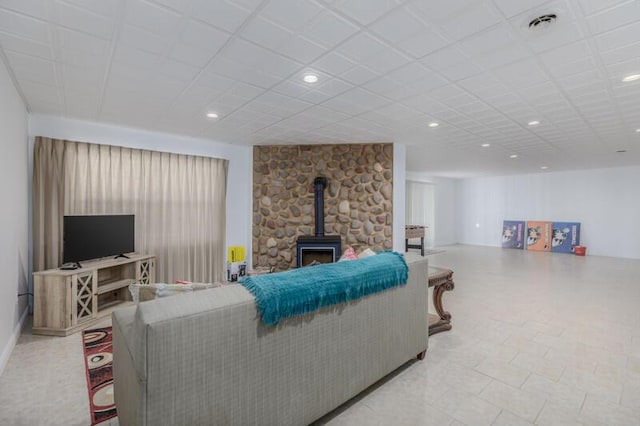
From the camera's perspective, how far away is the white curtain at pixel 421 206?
9.48 meters

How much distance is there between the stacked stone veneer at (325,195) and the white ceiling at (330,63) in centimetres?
108

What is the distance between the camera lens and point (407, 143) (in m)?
5.25

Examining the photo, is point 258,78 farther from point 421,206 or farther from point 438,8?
point 421,206

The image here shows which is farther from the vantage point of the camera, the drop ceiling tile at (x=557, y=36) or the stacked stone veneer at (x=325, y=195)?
the stacked stone veneer at (x=325, y=195)

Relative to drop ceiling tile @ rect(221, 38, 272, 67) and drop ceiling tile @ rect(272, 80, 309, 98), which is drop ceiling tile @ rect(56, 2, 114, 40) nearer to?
drop ceiling tile @ rect(221, 38, 272, 67)

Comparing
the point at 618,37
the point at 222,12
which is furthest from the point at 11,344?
the point at 618,37

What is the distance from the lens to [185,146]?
194 inches

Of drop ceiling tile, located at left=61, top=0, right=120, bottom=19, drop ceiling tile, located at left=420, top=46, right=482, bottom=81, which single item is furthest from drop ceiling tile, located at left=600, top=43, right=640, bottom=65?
drop ceiling tile, located at left=61, top=0, right=120, bottom=19

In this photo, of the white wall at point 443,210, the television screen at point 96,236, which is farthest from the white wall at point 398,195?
the white wall at point 443,210

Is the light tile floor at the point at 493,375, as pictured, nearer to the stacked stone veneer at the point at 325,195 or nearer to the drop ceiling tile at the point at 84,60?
the stacked stone veneer at the point at 325,195

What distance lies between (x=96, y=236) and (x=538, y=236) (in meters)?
11.1

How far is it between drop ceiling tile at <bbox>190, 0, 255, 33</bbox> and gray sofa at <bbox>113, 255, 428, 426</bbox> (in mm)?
1591

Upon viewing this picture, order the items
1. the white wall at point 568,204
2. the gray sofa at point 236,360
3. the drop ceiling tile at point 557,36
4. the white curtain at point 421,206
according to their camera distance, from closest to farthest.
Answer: the gray sofa at point 236,360 < the drop ceiling tile at point 557,36 < the white wall at point 568,204 < the white curtain at point 421,206

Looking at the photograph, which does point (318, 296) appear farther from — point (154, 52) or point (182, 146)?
point (182, 146)
